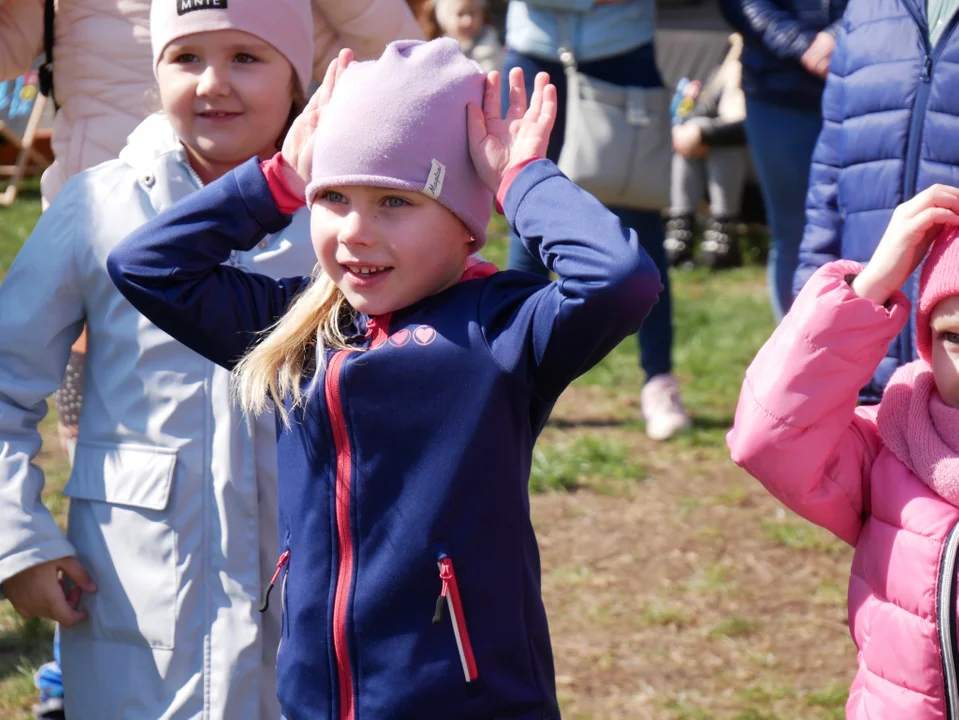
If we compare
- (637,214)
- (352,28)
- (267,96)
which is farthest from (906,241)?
(637,214)

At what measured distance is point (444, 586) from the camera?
6.82ft

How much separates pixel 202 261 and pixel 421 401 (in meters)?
0.45

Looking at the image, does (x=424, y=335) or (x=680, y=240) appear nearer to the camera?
(x=424, y=335)

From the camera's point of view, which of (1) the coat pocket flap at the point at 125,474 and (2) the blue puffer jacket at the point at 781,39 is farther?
(2) the blue puffer jacket at the point at 781,39

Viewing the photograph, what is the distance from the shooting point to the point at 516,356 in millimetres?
2086

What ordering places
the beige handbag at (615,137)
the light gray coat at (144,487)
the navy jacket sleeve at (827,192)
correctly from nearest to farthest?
the light gray coat at (144,487) → the navy jacket sleeve at (827,192) → the beige handbag at (615,137)

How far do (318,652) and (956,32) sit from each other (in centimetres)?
191

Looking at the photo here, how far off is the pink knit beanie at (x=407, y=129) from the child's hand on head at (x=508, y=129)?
0.06 feet

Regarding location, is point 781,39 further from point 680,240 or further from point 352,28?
point 680,240

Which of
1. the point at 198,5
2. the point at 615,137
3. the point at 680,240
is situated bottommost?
the point at 680,240

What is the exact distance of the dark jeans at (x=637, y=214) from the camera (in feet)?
17.3

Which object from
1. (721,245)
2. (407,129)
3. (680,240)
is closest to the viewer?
(407,129)

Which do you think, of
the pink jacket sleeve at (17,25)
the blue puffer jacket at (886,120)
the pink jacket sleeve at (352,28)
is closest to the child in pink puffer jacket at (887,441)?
the blue puffer jacket at (886,120)

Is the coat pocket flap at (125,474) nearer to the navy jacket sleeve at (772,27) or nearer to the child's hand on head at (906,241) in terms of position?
the child's hand on head at (906,241)
